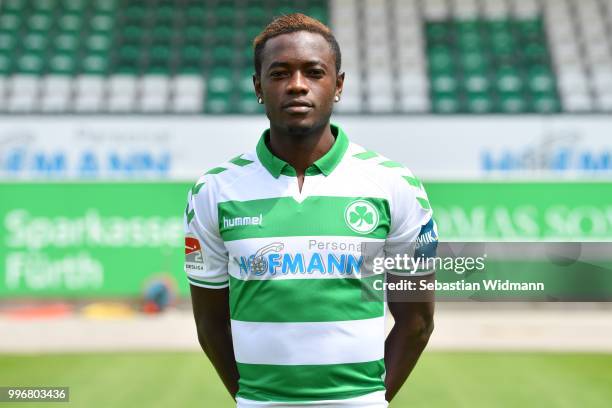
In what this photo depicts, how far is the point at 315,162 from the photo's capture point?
244cm

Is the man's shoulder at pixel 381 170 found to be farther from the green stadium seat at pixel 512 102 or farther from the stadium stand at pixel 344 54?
the green stadium seat at pixel 512 102

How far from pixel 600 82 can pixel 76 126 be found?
10.2 meters

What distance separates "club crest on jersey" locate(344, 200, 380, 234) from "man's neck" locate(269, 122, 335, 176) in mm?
198

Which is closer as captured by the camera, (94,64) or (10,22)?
(94,64)

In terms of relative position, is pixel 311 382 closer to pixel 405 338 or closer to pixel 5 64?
pixel 405 338

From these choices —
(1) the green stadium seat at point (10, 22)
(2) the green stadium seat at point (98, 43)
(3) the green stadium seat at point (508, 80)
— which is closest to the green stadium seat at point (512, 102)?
(3) the green stadium seat at point (508, 80)

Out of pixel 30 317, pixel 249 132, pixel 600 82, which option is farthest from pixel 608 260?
pixel 600 82

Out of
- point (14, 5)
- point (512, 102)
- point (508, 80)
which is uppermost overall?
point (14, 5)

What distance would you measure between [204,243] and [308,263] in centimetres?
38

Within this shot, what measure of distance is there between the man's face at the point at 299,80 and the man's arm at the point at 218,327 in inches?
22.8

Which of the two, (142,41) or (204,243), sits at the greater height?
(142,41)

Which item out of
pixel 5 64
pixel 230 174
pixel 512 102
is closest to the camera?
pixel 230 174

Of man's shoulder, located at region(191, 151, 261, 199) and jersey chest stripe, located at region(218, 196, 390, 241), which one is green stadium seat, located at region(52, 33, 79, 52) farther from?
jersey chest stripe, located at region(218, 196, 390, 241)

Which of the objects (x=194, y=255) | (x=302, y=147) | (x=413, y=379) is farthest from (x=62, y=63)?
(x=302, y=147)
